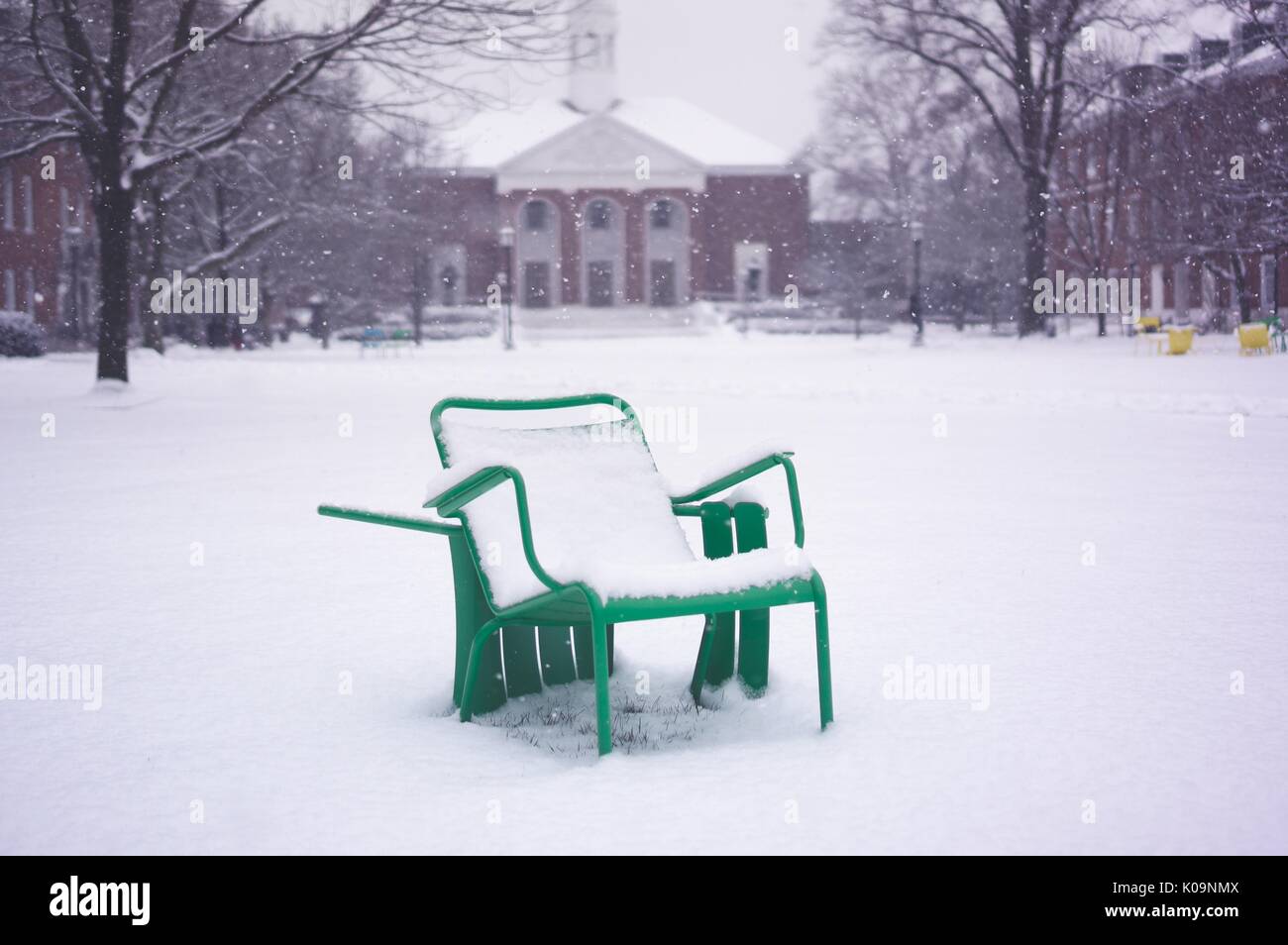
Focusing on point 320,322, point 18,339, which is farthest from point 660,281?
point 18,339

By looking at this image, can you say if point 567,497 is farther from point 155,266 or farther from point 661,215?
point 661,215

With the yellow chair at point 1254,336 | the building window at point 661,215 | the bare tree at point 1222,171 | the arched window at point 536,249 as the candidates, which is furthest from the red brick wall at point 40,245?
the yellow chair at point 1254,336

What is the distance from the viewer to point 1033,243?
33312 millimetres

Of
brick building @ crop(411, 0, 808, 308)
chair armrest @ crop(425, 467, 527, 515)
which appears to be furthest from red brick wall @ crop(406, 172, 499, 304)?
chair armrest @ crop(425, 467, 527, 515)

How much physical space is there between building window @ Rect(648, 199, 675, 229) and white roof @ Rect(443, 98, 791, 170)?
9.09ft

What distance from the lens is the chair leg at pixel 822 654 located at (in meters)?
3.78

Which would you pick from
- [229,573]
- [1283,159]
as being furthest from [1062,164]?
[229,573]

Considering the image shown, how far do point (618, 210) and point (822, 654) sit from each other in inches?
2436

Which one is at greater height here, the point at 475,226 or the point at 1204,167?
the point at 475,226
